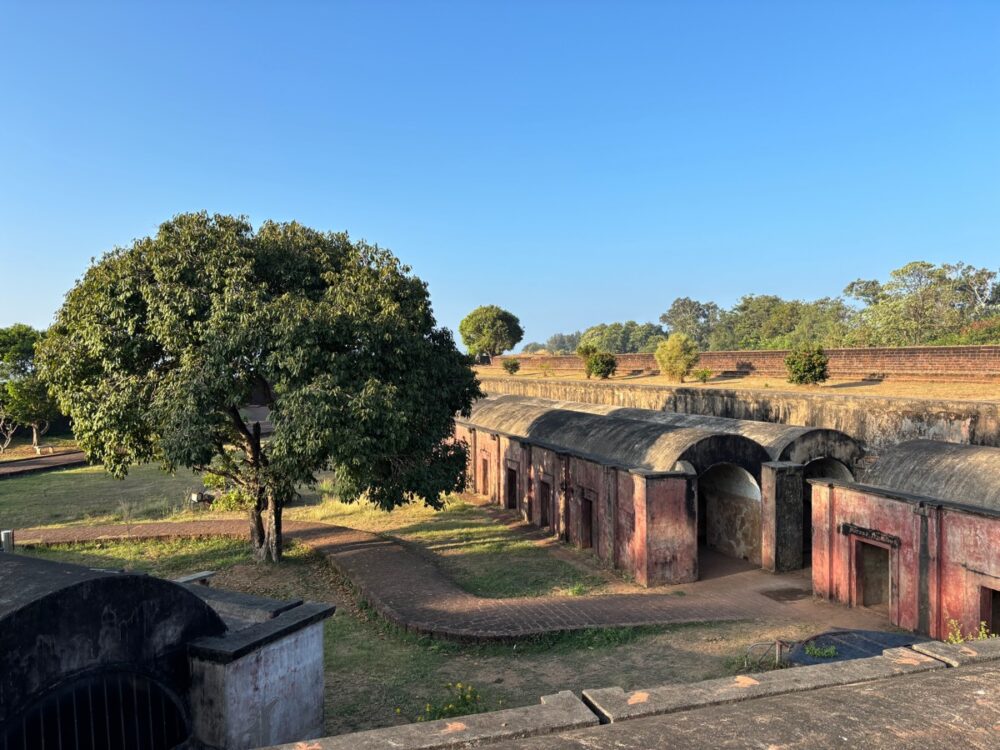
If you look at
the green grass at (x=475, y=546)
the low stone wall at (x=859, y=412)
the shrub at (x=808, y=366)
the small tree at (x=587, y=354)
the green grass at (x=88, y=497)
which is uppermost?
the small tree at (x=587, y=354)

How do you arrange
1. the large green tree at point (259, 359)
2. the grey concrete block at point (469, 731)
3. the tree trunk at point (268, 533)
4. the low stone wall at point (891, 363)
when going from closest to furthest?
the grey concrete block at point (469, 731)
the large green tree at point (259, 359)
the tree trunk at point (268, 533)
the low stone wall at point (891, 363)

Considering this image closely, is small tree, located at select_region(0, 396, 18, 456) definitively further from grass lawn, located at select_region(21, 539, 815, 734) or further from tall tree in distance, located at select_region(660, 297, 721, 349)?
tall tree in distance, located at select_region(660, 297, 721, 349)

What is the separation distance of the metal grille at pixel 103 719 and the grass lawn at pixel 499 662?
2843 millimetres

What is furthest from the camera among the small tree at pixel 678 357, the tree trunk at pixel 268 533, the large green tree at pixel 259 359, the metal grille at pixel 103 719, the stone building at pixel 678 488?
the small tree at pixel 678 357

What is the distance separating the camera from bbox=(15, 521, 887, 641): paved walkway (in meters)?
11.1

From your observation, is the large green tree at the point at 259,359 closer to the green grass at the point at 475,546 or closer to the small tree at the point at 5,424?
the green grass at the point at 475,546

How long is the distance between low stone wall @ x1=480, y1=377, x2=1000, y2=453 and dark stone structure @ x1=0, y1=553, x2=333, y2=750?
15.0m

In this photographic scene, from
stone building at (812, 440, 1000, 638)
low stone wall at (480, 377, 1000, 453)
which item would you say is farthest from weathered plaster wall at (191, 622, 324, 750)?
low stone wall at (480, 377, 1000, 453)

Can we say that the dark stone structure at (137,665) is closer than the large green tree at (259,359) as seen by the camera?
Yes

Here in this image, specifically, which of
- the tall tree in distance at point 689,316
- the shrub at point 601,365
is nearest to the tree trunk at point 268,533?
the shrub at point 601,365

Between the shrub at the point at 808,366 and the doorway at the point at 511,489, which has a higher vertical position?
the shrub at the point at 808,366

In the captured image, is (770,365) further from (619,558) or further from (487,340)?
(487,340)

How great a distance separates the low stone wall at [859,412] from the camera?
1461cm

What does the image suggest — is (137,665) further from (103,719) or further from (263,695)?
(263,695)
